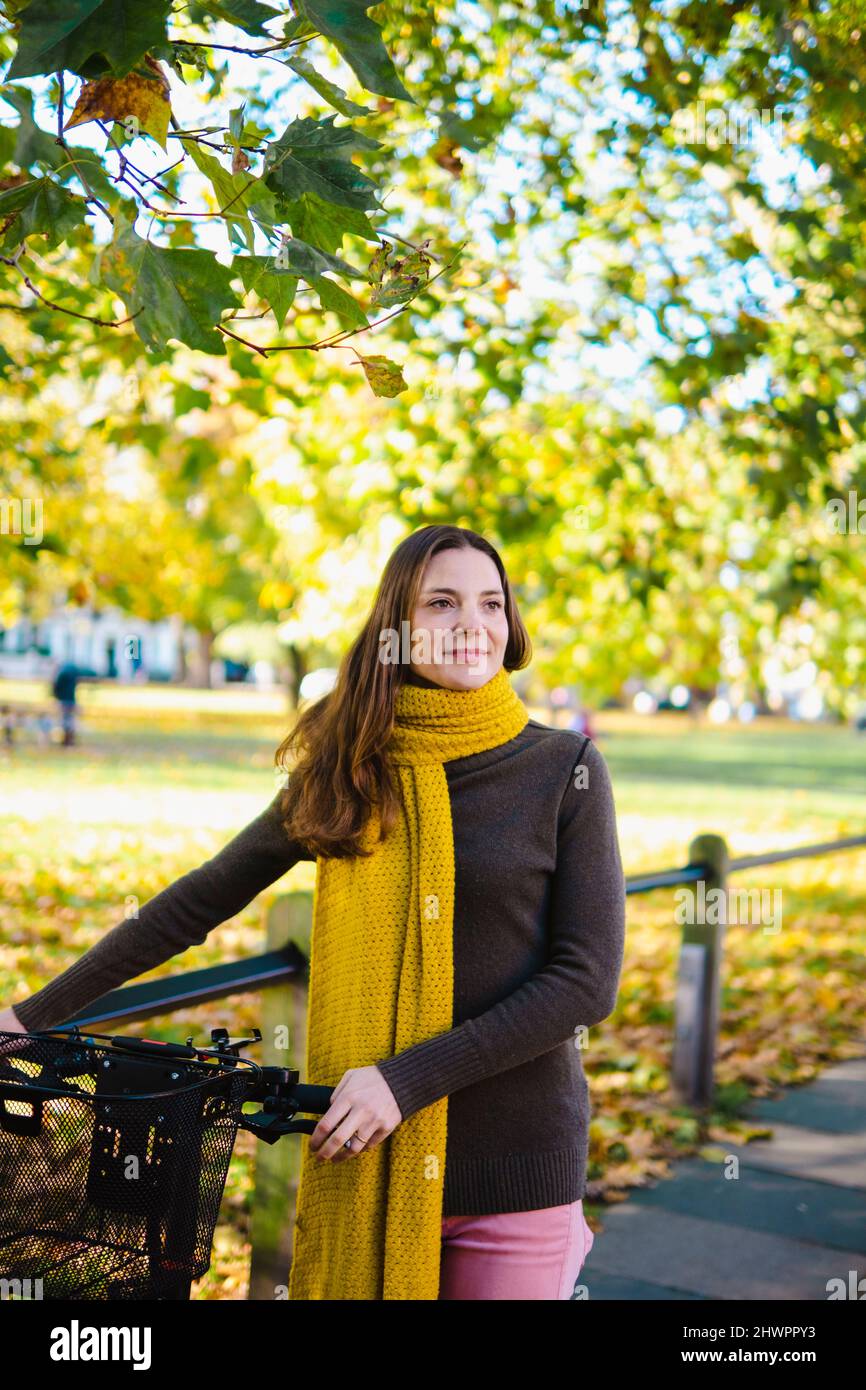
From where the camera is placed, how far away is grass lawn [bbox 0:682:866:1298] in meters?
5.64

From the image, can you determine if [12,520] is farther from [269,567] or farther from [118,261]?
[269,567]

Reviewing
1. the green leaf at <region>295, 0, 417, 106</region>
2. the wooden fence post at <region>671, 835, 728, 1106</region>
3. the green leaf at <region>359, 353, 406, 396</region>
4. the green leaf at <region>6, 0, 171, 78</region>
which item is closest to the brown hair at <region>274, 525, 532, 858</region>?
the green leaf at <region>359, 353, 406, 396</region>

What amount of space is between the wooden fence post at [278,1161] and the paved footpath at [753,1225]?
0.97 metres

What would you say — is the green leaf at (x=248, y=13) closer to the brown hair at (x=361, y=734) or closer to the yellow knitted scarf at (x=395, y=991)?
the brown hair at (x=361, y=734)

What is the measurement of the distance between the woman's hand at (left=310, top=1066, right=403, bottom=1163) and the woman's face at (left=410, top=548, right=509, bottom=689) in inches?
26.6

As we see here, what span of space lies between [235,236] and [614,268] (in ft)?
18.4

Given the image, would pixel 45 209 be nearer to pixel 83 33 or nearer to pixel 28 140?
pixel 83 33

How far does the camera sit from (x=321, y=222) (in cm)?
188

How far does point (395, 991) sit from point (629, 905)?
9.96m

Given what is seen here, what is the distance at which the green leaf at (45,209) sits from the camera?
1.75 metres

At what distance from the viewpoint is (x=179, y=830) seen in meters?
13.2

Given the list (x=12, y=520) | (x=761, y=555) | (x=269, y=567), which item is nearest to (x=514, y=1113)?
(x=12, y=520)

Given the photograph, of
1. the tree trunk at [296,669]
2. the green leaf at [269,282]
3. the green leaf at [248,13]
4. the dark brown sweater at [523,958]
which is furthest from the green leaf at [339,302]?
the tree trunk at [296,669]

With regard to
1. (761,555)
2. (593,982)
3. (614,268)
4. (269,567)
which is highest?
(269,567)
